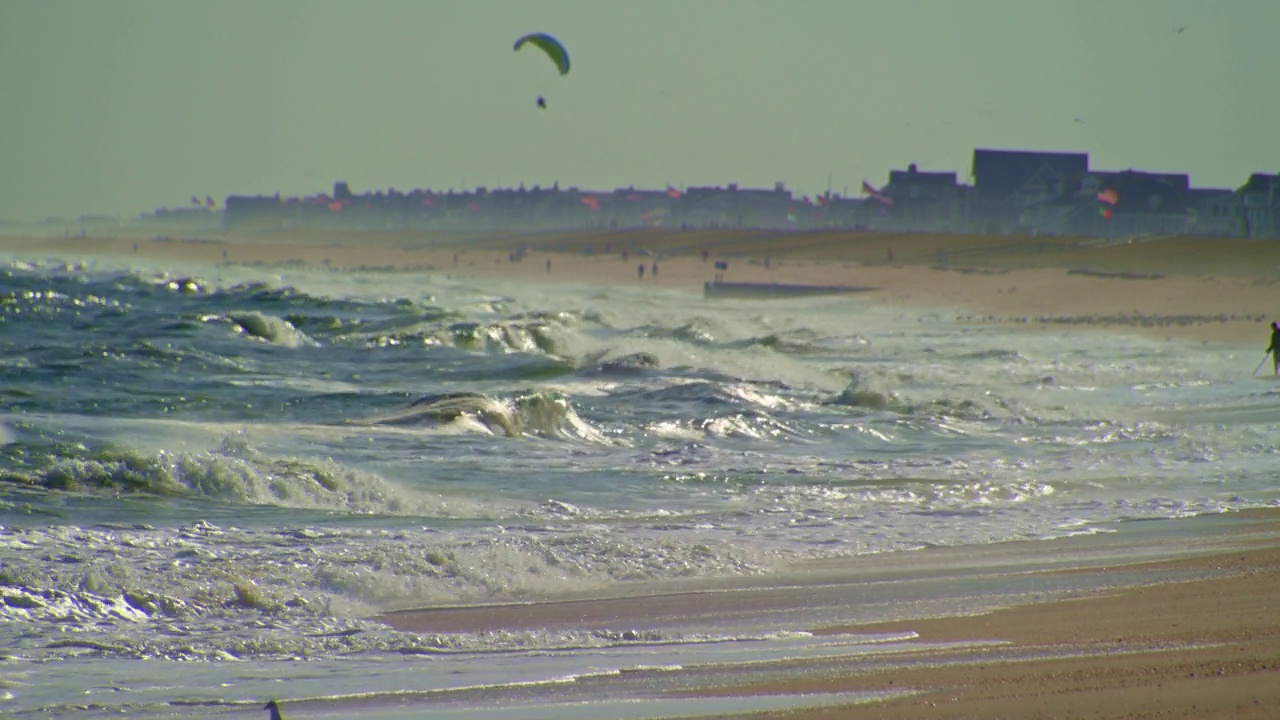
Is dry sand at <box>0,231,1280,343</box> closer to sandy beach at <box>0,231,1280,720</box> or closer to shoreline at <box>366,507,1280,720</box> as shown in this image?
shoreline at <box>366,507,1280,720</box>

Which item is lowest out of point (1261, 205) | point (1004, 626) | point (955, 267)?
point (1004, 626)

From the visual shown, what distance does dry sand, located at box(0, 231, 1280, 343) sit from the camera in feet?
139

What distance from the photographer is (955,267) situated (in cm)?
6700

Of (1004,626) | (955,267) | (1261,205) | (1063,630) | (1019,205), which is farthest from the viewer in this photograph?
(1019,205)

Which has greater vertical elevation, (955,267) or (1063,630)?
(955,267)

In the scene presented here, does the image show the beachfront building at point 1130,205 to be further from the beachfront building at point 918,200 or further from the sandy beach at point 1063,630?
the sandy beach at point 1063,630

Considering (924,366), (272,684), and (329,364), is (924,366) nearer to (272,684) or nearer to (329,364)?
(329,364)

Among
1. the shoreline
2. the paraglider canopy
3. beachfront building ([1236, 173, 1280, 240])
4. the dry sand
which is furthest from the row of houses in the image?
the shoreline

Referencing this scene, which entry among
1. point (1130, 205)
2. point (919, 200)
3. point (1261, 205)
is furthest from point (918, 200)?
point (1261, 205)

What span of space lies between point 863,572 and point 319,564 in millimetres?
3172

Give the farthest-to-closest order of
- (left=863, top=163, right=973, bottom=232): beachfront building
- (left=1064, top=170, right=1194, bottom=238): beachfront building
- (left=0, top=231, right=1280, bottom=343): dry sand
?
(left=863, top=163, right=973, bottom=232): beachfront building
(left=1064, top=170, right=1194, bottom=238): beachfront building
(left=0, top=231, right=1280, bottom=343): dry sand

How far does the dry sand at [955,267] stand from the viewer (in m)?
42.5

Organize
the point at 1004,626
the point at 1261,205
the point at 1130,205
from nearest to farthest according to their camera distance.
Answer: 1. the point at 1004,626
2. the point at 1261,205
3. the point at 1130,205

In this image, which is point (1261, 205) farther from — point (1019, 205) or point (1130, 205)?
point (1019, 205)
